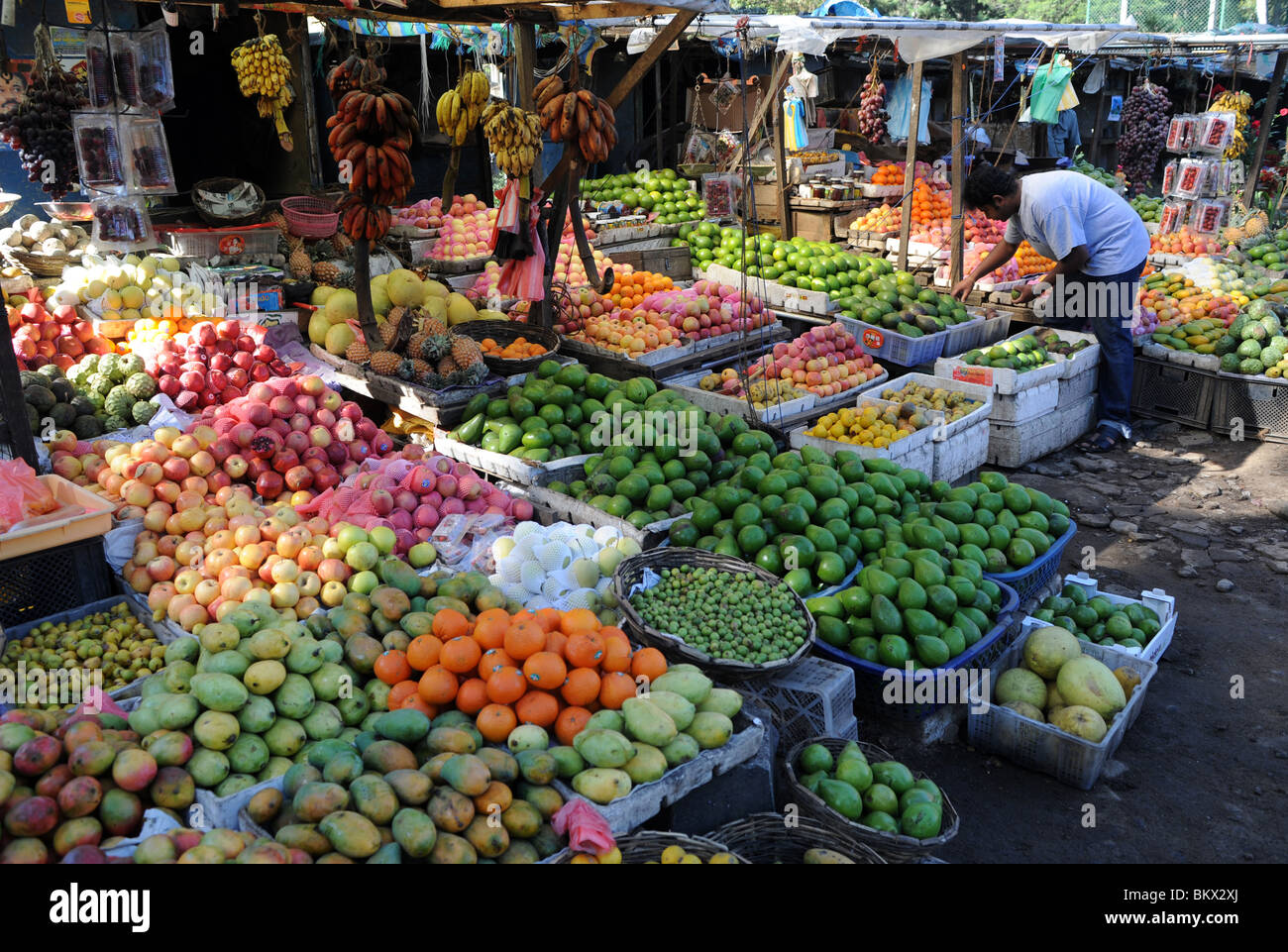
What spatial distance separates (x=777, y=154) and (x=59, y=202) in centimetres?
598

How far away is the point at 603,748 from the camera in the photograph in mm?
2516

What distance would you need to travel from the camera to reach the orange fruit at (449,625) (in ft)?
9.45

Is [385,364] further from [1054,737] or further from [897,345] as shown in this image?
[1054,737]

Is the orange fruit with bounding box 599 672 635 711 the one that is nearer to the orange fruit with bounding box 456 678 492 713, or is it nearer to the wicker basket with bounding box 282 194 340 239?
the orange fruit with bounding box 456 678 492 713

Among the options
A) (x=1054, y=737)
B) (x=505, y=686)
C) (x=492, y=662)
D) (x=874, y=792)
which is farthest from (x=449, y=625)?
(x=1054, y=737)

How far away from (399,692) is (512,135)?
328 centimetres

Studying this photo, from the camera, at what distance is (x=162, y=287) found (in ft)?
18.6

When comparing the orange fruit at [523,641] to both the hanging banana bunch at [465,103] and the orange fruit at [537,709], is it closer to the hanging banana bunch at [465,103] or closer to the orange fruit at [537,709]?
the orange fruit at [537,709]

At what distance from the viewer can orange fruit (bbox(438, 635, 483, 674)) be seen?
8.93 feet

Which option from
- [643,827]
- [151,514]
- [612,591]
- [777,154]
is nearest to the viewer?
[643,827]

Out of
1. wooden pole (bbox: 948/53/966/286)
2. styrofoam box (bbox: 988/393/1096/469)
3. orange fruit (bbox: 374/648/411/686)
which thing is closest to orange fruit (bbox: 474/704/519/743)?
orange fruit (bbox: 374/648/411/686)

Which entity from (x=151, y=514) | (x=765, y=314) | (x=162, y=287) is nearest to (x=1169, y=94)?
(x=765, y=314)

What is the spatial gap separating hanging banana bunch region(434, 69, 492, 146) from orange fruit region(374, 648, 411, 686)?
3702 mm
